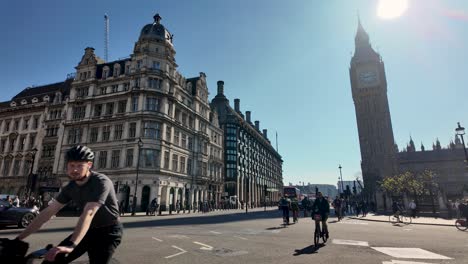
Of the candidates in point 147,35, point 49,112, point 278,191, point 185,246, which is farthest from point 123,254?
point 278,191

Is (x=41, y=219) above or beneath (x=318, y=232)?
above

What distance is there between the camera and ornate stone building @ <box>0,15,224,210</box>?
36969 millimetres

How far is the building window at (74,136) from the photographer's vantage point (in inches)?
1618

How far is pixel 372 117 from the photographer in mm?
95000

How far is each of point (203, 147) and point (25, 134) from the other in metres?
31.8

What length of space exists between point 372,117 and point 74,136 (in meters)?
92.8

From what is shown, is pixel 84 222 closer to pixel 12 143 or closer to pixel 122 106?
pixel 122 106

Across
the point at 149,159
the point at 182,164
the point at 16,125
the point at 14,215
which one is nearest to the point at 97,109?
the point at 149,159

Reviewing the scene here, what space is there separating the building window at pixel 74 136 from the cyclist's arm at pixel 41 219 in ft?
144

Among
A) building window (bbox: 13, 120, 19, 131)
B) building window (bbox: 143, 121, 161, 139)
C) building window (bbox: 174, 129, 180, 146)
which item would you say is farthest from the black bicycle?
building window (bbox: 13, 120, 19, 131)

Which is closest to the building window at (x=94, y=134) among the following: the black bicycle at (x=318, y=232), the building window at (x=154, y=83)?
the building window at (x=154, y=83)

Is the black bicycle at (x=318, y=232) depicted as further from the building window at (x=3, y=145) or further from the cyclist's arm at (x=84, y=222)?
the building window at (x=3, y=145)

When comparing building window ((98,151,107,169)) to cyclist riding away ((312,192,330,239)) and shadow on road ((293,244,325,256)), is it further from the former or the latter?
shadow on road ((293,244,325,256))

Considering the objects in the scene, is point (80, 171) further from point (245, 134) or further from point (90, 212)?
point (245, 134)
